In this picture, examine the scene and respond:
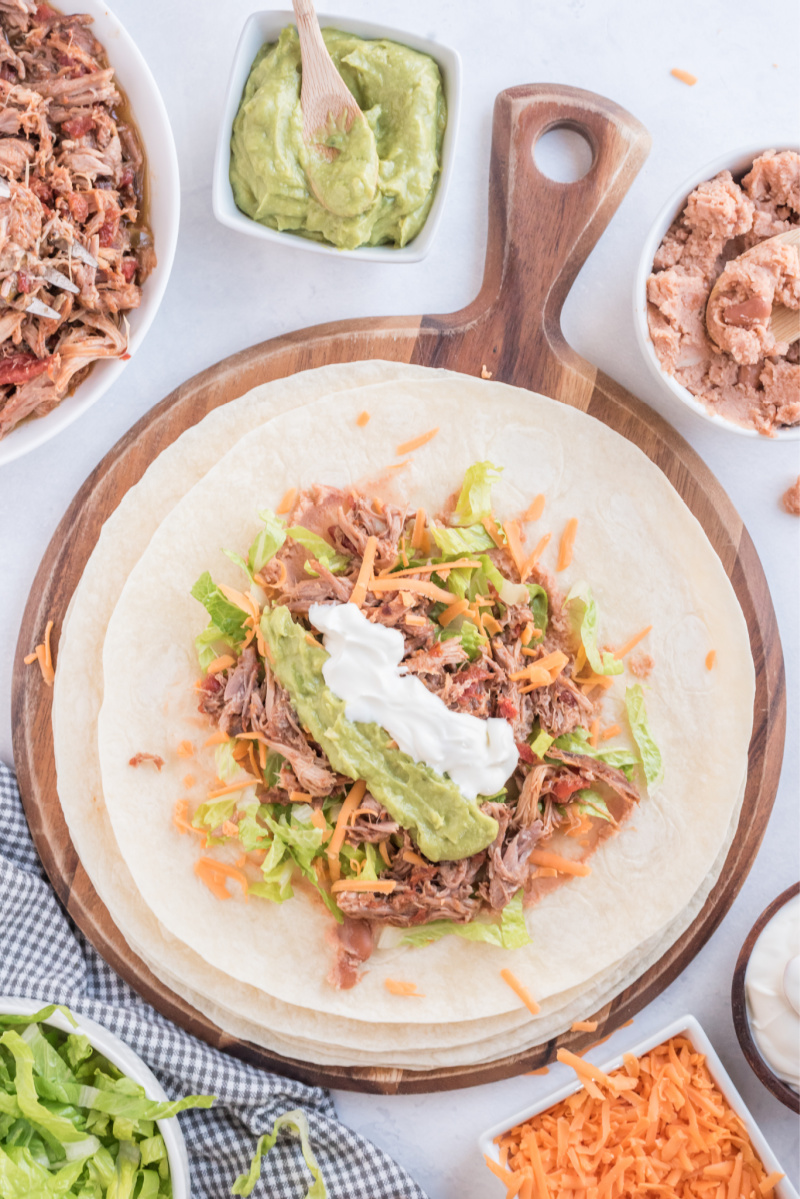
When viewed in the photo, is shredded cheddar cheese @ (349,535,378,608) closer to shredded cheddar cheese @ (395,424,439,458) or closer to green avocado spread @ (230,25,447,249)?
shredded cheddar cheese @ (395,424,439,458)

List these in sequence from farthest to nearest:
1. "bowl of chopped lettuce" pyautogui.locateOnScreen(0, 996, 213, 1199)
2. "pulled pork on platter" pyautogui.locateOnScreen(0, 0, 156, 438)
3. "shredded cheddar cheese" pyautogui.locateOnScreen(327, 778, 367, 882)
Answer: "shredded cheddar cheese" pyautogui.locateOnScreen(327, 778, 367, 882) → "bowl of chopped lettuce" pyautogui.locateOnScreen(0, 996, 213, 1199) → "pulled pork on platter" pyautogui.locateOnScreen(0, 0, 156, 438)

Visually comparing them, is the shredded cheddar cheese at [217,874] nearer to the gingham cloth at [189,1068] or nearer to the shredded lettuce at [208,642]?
the gingham cloth at [189,1068]

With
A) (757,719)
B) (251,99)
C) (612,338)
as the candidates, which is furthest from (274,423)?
(757,719)

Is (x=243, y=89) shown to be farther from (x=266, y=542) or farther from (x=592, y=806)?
(x=592, y=806)

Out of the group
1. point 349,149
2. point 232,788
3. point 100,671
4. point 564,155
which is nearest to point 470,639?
point 232,788

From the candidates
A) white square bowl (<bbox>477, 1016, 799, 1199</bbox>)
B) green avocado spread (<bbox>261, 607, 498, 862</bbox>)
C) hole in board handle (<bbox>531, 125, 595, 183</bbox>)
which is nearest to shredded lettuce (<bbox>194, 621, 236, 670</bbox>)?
green avocado spread (<bbox>261, 607, 498, 862</bbox>)

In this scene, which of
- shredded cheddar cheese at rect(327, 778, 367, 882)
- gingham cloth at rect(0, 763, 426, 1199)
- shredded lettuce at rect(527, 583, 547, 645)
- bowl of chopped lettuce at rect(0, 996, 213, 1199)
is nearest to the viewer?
bowl of chopped lettuce at rect(0, 996, 213, 1199)
